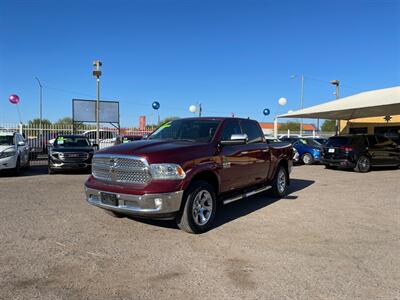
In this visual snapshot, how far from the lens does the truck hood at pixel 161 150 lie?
199 inches

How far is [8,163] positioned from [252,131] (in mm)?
9147

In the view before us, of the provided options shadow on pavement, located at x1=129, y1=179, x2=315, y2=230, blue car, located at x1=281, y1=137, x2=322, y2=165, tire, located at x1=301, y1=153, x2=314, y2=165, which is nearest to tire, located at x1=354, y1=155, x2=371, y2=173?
blue car, located at x1=281, y1=137, x2=322, y2=165

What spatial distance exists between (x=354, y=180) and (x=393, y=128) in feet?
62.4

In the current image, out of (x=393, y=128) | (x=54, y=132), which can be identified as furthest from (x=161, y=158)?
(x=393, y=128)

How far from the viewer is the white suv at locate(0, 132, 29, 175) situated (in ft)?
39.4

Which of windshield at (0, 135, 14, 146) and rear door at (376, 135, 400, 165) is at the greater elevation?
windshield at (0, 135, 14, 146)

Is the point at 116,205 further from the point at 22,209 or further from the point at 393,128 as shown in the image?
the point at 393,128

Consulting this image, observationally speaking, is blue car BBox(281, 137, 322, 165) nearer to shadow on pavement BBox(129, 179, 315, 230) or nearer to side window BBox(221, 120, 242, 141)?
shadow on pavement BBox(129, 179, 315, 230)

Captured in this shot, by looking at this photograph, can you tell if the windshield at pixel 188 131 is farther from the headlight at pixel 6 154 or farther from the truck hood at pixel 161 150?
the headlight at pixel 6 154

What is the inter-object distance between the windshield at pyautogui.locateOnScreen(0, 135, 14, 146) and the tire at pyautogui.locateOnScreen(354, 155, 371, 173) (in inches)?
551

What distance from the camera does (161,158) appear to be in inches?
198

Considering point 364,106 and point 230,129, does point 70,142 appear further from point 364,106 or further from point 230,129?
point 364,106

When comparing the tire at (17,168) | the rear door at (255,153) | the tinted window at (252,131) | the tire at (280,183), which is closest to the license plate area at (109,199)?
the rear door at (255,153)

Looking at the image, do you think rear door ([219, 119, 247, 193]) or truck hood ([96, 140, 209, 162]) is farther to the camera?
rear door ([219, 119, 247, 193])
